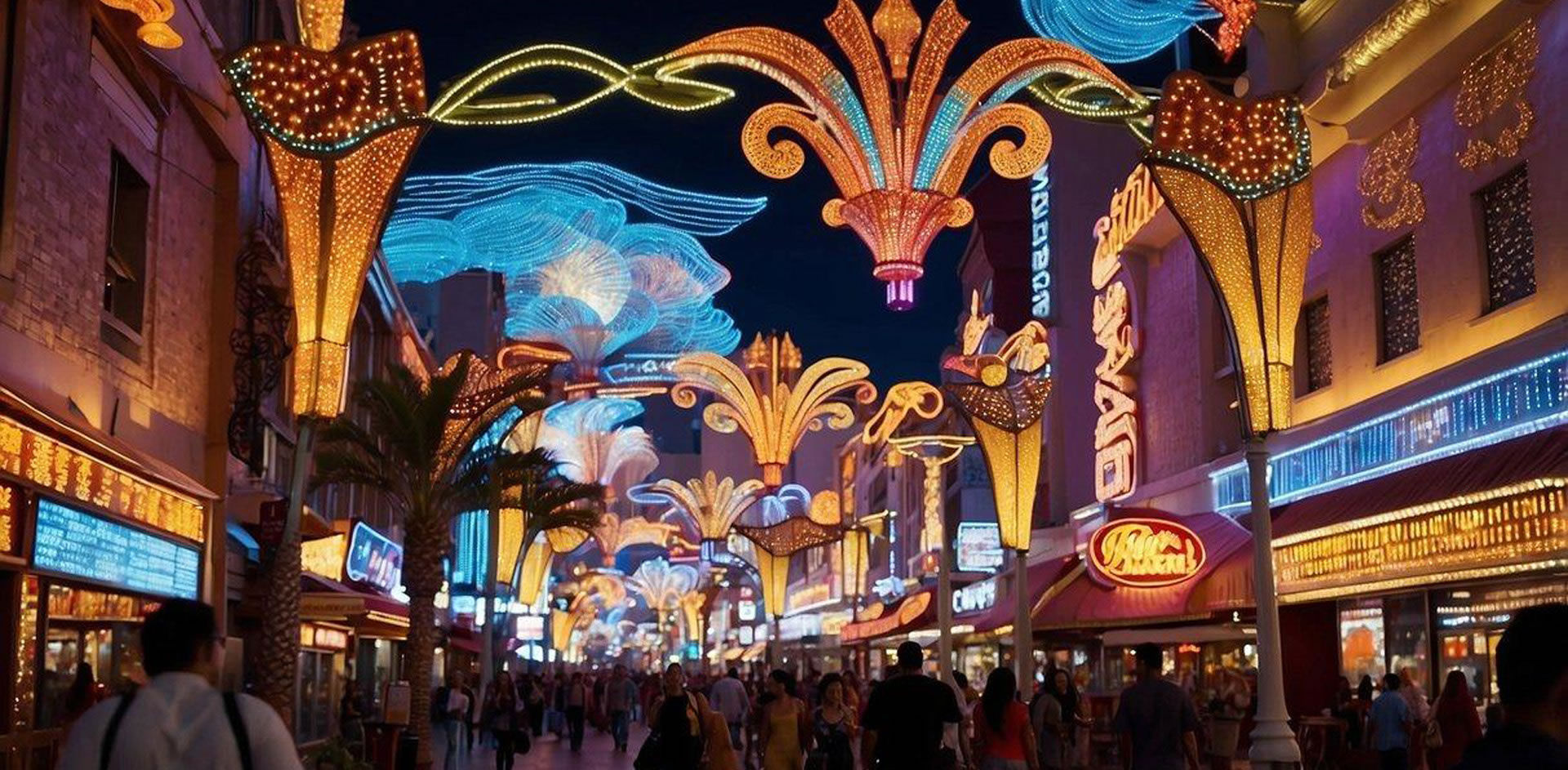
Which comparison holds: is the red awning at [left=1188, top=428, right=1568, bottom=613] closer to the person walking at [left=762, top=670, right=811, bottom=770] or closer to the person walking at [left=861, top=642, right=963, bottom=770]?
the person walking at [left=762, top=670, right=811, bottom=770]

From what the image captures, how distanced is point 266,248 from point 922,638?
33.7m

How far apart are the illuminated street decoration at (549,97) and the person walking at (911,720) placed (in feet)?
20.6

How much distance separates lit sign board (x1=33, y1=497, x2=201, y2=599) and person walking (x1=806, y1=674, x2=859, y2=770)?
16.4ft

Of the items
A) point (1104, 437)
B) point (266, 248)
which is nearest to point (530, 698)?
point (1104, 437)

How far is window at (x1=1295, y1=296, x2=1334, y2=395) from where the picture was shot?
23344 millimetres

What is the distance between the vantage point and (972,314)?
47500 millimetres

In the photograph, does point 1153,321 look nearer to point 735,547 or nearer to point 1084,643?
point 1084,643

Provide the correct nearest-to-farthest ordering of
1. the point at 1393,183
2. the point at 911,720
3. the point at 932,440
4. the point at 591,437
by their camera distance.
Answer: the point at 911,720 → the point at 1393,183 → the point at 932,440 → the point at 591,437

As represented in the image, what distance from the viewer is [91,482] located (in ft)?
50.1

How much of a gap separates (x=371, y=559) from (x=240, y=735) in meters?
26.7

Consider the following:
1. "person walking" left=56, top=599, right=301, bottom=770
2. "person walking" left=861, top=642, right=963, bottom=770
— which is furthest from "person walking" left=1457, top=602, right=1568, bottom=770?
"person walking" left=861, top=642, right=963, bottom=770

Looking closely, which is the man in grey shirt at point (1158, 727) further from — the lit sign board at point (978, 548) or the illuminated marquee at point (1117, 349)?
the lit sign board at point (978, 548)

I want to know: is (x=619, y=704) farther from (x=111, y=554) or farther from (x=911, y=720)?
(x=911, y=720)

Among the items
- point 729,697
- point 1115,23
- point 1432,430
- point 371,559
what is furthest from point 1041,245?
point 1432,430
